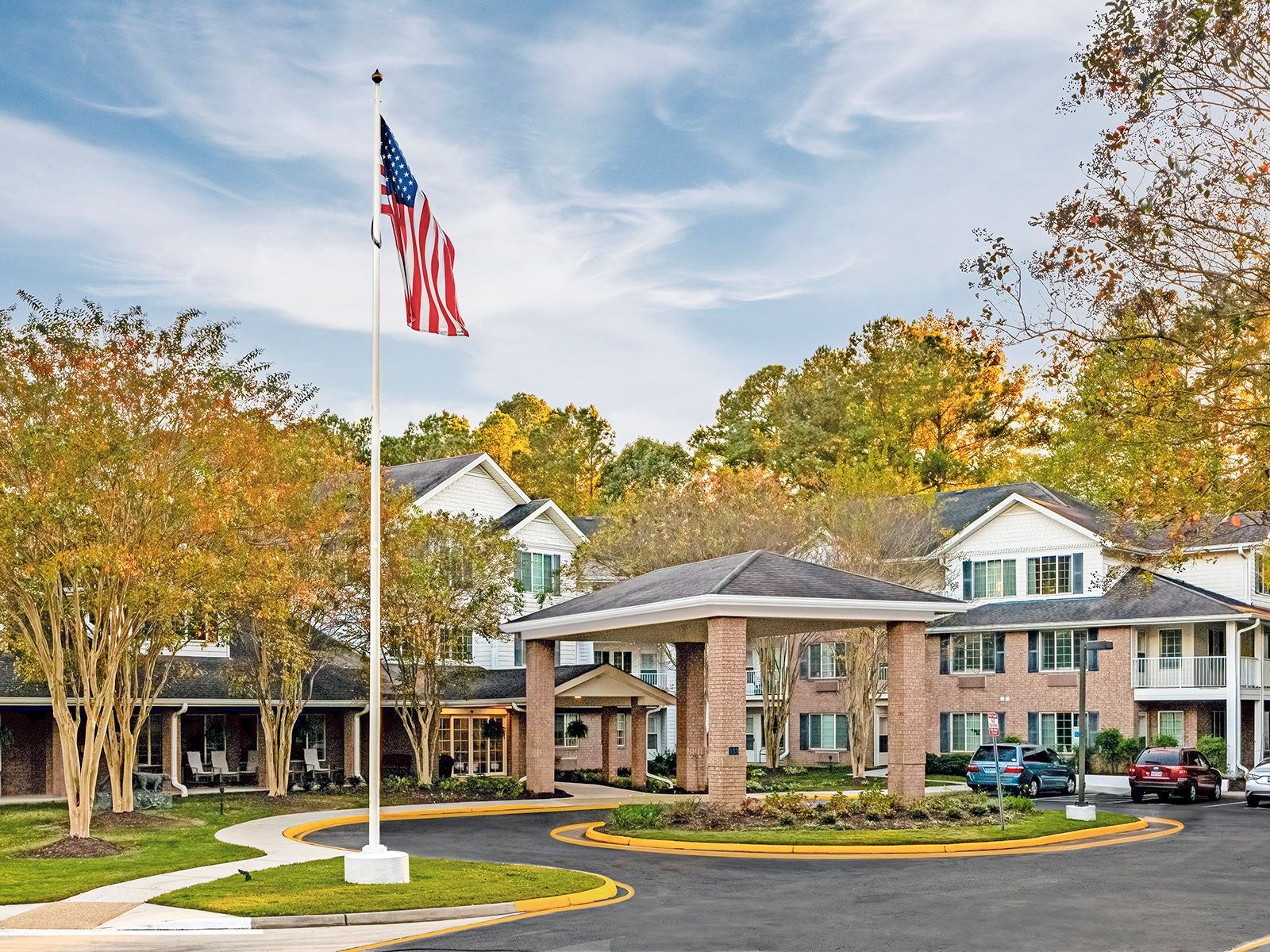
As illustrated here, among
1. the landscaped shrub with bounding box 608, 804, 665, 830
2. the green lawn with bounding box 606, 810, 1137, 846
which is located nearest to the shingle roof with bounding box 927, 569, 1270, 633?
the green lawn with bounding box 606, 810, 1137, 846

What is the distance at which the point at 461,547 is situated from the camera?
130 feet

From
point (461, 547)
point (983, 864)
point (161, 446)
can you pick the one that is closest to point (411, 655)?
point (461, 547)

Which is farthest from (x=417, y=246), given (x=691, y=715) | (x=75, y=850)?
(x=691, y=715)

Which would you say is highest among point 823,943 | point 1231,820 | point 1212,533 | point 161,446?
point 161,446

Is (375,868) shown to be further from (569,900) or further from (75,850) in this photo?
(75,850)

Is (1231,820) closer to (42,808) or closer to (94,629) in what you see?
(94,629)

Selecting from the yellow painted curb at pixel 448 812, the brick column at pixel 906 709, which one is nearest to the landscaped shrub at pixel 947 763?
the yellow painted curb at pixel 448 812

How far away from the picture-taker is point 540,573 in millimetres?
51000

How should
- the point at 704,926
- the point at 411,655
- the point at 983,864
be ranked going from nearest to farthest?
1. the point at 704,926
2. the point at 983,864
3. the point at 411,655

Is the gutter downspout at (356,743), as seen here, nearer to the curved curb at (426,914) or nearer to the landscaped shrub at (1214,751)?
the curved curb at (426,914)

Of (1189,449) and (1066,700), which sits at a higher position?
(1189,449)

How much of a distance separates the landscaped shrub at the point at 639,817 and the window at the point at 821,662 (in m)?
29.4

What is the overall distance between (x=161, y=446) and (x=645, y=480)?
53.5m

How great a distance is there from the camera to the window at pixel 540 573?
50.3 meters
